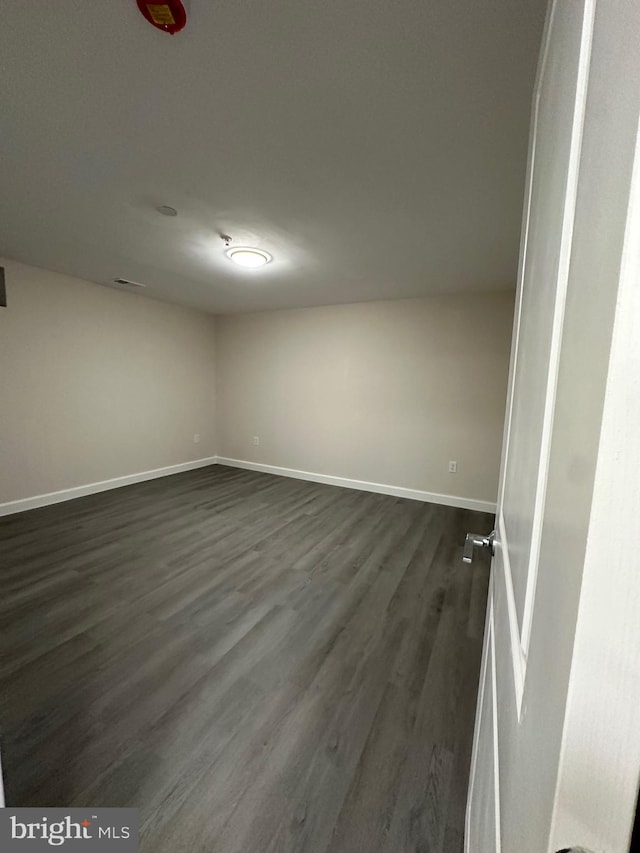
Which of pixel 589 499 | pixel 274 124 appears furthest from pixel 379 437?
pixel 589 499

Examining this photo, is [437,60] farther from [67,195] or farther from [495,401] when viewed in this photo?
[495,401]

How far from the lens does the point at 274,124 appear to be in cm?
134

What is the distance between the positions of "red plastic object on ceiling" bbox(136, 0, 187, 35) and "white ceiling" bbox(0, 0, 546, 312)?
0.14 feet

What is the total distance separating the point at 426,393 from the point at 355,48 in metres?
3.14

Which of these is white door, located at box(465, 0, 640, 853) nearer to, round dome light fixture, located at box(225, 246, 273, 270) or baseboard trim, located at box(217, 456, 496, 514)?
round dome light fixture, located at box(225, 246, 273, 270)

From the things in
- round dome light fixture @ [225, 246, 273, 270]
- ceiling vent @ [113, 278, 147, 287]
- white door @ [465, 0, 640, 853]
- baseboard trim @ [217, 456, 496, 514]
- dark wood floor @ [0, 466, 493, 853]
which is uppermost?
ceiling vent @ [113, 278, 147, 287]

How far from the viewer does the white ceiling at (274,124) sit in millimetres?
995

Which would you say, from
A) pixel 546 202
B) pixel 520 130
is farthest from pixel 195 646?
pixel 520 130

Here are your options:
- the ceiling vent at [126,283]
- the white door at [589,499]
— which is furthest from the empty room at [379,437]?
the ceiling vent at [126,283]

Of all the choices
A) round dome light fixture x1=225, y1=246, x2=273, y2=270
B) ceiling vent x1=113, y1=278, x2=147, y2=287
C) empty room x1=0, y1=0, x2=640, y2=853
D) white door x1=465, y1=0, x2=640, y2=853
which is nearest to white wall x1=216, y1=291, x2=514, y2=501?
empty room x1=0, y1=0, x2=640, y2=853

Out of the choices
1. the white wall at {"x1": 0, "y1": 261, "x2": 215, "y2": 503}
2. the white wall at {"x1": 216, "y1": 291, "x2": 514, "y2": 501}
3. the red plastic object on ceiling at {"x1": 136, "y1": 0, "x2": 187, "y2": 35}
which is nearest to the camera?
the red plastic object on ceiling at {"x1": 136, "y1": 0, "x2": 187, "y2": 35}

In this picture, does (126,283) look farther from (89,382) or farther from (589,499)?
(589,499)

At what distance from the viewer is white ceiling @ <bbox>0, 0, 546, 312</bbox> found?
995 mm

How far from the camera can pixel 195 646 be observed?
5.42ft
